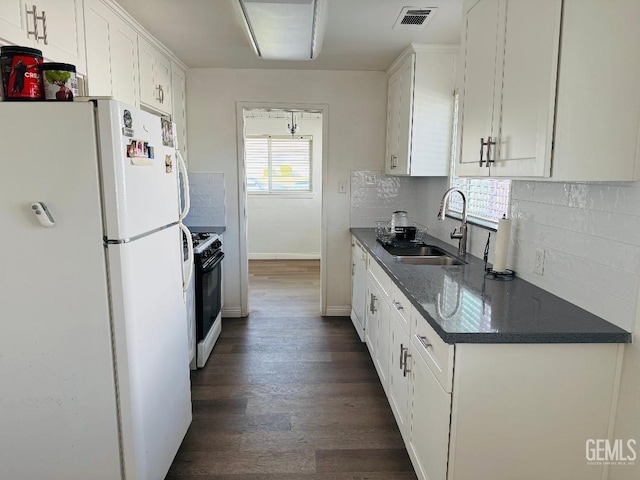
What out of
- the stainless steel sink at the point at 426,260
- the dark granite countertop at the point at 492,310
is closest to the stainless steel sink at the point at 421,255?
the stainless steel sink at the point at 426,260

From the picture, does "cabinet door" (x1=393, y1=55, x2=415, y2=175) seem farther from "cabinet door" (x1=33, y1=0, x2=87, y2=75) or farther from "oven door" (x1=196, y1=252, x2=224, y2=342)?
"cabinet door" (x1=33, y1=0, x2=87, y2=75)

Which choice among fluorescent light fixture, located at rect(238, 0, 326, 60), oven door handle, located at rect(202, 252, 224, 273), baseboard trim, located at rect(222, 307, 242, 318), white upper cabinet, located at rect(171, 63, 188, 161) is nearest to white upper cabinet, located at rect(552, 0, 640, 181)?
fluorescent light fixture, located at rect(238, 0, 326, 60)

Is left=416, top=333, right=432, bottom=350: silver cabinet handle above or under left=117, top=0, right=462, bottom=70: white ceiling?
under

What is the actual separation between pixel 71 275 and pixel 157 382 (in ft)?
2.01

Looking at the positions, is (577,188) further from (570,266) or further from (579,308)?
(579,308)

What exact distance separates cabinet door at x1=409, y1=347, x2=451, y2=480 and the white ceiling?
2.01 m

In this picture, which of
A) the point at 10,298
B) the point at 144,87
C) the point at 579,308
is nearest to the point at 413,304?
the point at 579,308

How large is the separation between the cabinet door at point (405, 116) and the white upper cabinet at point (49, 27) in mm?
2244

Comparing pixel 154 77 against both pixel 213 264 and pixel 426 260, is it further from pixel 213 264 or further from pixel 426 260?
pixel 426 260

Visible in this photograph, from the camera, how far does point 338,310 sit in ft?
14.4

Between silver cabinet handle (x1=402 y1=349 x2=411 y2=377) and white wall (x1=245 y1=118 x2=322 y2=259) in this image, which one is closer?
silver cabinet handle (x1=402 y1=349 x2=411 y2=377)

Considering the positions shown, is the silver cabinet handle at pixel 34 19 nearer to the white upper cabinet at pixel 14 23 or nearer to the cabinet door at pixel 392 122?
the white upper cabinet at pixel 14 23

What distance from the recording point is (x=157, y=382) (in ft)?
6.10

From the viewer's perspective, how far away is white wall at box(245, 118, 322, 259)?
7.09m
